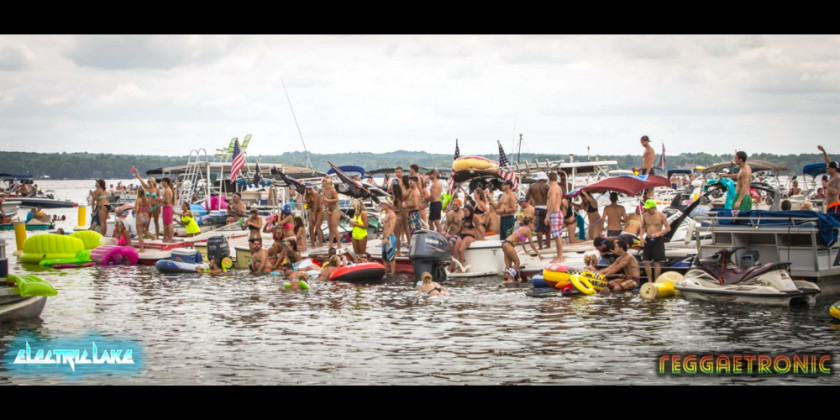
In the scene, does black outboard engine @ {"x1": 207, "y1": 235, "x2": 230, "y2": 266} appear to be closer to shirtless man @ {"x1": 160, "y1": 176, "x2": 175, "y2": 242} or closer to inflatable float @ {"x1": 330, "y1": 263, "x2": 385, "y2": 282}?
shirtless man @ {"x1": 160, "y1": 176, "x2": 175, "y2": 242}

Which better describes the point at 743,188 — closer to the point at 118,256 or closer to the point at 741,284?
the point at 741,284

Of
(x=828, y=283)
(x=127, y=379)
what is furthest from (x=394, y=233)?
(x=127, y=379)

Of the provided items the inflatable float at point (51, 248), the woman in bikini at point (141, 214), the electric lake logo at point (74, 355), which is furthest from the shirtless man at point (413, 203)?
the inflatable float at point (51, 248)

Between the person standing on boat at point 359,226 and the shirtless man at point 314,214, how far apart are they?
2.41 m

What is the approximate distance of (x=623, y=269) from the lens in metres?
18.0

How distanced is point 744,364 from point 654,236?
660 cm

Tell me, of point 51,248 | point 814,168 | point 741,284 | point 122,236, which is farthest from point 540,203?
point 814,168

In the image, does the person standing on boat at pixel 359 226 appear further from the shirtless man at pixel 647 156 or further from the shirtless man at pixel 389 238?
the shirtless man at pixel 647 156

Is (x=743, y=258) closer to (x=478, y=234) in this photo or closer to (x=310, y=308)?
(x=478, y=234)

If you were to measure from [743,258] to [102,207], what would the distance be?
22.2 metres

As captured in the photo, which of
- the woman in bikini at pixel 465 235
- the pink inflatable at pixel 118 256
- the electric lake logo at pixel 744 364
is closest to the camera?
the electric lake logo at pixel 744 364

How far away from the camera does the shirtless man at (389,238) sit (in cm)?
2130

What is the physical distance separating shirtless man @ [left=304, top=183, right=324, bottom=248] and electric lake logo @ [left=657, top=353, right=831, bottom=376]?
14.6 metres

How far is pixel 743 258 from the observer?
1656 centimetres
